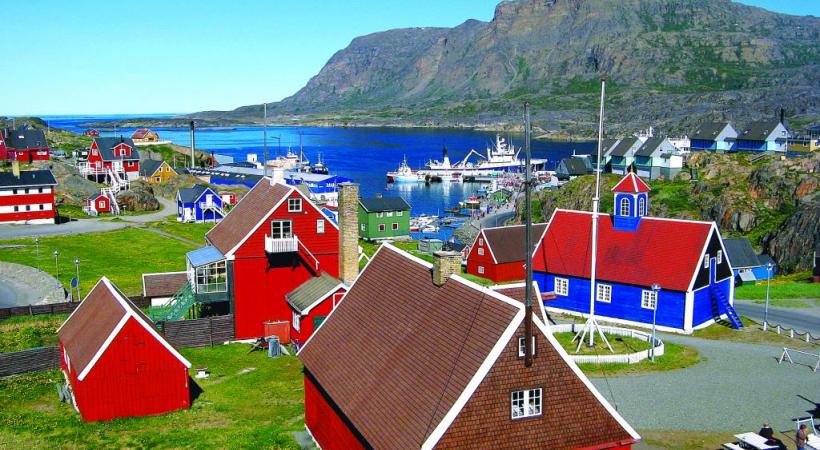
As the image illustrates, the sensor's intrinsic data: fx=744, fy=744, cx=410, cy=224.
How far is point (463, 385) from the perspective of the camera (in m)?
17.2

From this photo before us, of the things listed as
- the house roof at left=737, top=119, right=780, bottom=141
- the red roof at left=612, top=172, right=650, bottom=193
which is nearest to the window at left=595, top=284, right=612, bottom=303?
the red roof at left=612, top=172, right=650, bottom=193

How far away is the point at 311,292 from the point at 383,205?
45.6 metres

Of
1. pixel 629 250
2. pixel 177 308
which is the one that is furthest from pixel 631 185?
pixel 177 308

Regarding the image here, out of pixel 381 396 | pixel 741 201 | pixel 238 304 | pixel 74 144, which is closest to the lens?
pixel 381 396

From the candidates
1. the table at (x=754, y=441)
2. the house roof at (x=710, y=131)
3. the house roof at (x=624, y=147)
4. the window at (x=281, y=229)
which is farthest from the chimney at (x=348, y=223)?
the house roof at (x=710, y=131)

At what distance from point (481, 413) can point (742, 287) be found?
142 feet

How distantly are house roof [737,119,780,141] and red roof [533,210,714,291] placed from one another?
72.0 m

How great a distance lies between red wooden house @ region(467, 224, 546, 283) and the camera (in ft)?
184

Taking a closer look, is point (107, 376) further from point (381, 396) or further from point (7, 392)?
point (381, 396)

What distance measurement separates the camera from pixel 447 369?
18016 mm

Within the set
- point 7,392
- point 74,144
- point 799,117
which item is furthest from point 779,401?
point 799,117

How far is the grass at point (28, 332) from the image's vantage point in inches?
1439

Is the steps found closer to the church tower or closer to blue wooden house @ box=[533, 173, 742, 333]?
blue wooden house @ box=[533, 173, 742, 333]

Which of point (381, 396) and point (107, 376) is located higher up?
point (381, 396)
